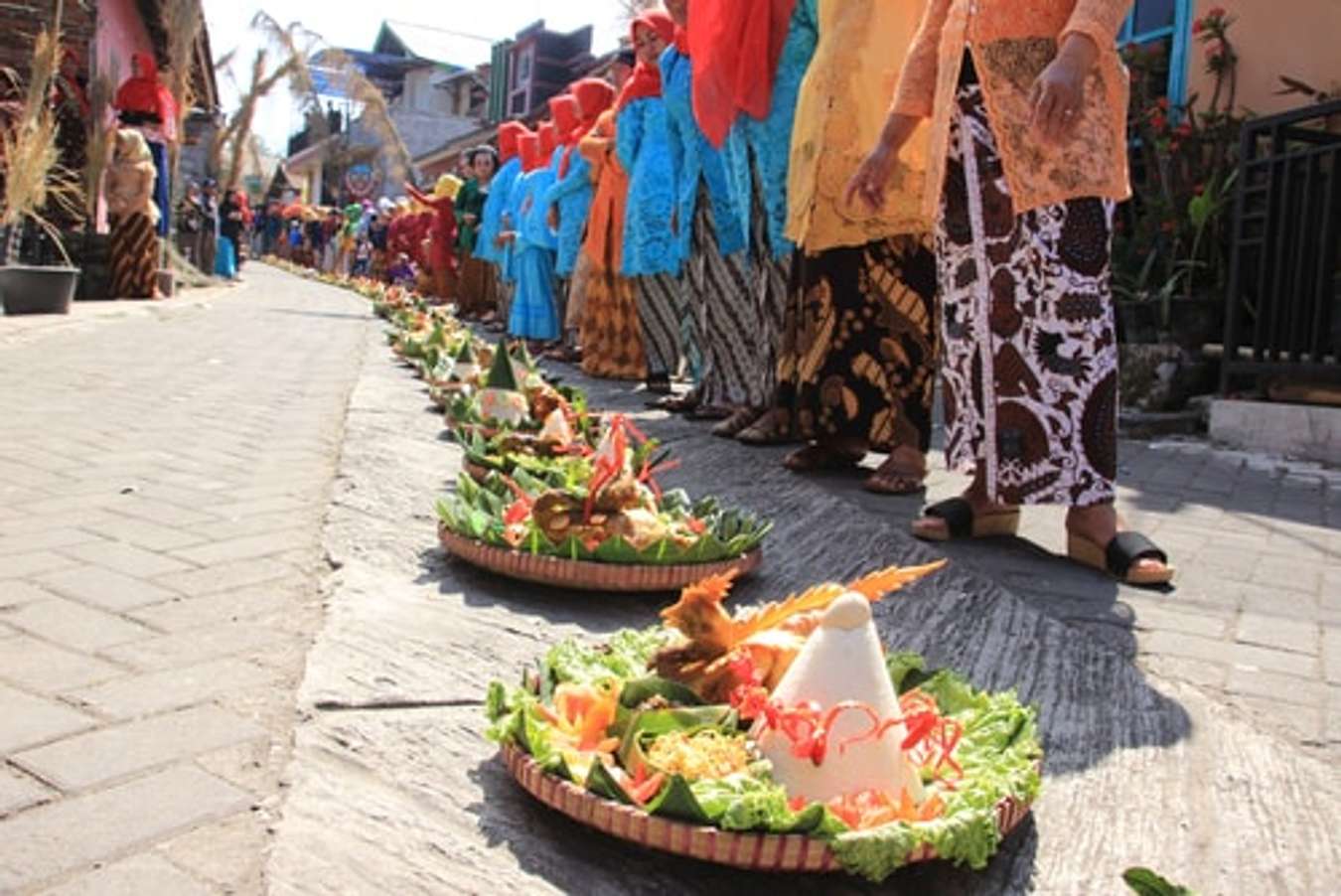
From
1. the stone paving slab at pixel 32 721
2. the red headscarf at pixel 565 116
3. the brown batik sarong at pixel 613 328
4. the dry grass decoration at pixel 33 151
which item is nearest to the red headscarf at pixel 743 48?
the brown batik sarong at pixel 613 328

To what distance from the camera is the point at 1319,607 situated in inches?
105

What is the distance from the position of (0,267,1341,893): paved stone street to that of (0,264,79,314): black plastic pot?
537 centimetres

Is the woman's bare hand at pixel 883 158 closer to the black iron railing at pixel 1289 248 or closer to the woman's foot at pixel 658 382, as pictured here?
the black iron railing at pixel 1289 248

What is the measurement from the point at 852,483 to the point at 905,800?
8.11ft

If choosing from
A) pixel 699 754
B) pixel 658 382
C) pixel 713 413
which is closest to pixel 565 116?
pixel 658 382

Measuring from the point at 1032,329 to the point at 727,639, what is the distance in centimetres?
144

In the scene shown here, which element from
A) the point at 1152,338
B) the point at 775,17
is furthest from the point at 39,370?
the point at 1152,338

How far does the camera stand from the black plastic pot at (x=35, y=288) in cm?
878

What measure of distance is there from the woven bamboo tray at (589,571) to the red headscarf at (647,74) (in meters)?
4.01

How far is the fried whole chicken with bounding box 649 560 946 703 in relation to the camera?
162 centimetres

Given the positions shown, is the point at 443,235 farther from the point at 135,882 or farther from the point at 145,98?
the point at 135,882

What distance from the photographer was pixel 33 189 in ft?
27.2

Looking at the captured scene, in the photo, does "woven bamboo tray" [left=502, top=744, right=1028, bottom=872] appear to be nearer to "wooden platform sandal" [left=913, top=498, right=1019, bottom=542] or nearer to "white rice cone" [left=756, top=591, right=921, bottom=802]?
"white rice cone" [left=756, top=591, right=921, bottom=802]

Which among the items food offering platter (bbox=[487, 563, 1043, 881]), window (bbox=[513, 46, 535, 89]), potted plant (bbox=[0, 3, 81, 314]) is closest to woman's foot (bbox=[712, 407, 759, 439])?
food offering platter (bbox=[487, 563, 1043, 881])
